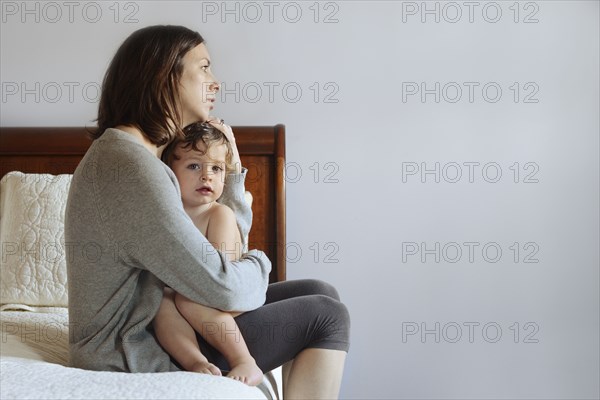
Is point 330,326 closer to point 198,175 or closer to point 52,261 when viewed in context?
point 198,175

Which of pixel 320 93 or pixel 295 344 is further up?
pixel 320 93

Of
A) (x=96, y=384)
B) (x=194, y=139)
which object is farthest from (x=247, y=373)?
(x=194, y=139)

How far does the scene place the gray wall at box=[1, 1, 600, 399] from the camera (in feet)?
9.21

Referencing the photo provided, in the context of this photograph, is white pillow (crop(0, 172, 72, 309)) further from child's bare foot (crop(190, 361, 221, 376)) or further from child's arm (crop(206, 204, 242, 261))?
child's bare foot (crop(190, 361, 221, 376))

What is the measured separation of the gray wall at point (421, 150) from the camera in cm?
281

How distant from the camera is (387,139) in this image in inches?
Result: 111

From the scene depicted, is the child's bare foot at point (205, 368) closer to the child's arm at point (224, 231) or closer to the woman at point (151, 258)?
the woman at point (151, 258)

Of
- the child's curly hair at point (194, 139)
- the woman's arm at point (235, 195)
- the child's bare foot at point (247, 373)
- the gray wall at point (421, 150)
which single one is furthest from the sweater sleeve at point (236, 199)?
the gray wall at point (421, 150)

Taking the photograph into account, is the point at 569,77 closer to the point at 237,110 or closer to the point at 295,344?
the point at 237,110

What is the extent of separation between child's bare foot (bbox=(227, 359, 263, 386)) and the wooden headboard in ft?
3.80

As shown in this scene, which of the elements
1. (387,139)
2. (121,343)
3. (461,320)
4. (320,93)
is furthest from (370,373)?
(121,343)

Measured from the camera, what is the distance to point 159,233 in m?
1.43

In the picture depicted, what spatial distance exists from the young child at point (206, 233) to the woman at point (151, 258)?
0.13ft

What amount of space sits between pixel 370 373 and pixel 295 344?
1288mm
